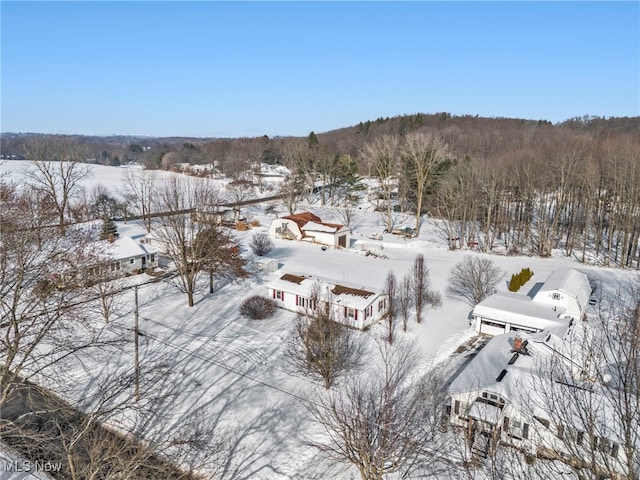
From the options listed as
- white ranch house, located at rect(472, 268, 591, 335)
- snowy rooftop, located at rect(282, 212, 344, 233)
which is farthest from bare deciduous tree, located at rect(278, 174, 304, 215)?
white ranch house, located at rect(472, 268, 591, 335)

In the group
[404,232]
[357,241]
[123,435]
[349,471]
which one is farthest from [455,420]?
[404,232]

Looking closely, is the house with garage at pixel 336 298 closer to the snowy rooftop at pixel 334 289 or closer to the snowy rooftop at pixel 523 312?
the snowy rooftop at pixel 334 289

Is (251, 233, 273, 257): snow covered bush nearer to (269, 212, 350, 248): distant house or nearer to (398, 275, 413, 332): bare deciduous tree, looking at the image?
(269, 212, 350, 248): distant house

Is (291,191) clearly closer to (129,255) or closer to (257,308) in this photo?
(129,255)

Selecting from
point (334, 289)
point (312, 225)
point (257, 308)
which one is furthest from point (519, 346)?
point (312, 225)

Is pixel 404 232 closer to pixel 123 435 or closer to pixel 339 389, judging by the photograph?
pixel 339 389

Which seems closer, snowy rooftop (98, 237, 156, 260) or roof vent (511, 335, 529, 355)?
roof vent (511, 335, 529, 355)
